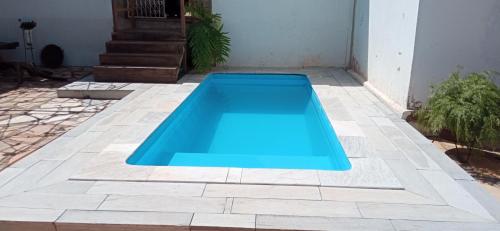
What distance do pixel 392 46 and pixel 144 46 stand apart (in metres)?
4.40

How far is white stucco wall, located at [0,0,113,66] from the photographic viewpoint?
7879 millimetres

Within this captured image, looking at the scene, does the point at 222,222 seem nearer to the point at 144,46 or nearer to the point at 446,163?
the point at 446,163

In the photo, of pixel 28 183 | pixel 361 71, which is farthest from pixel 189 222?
pixel 361 71

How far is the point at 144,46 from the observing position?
22.9ft

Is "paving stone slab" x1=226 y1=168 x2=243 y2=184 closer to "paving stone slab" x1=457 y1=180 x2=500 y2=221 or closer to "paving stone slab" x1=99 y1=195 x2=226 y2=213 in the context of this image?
"paving stone slab" x1=99 y1=195 x2=226 y2=213

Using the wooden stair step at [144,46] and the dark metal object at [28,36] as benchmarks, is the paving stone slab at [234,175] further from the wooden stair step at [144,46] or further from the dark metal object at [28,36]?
the dark metal object at [28,36]

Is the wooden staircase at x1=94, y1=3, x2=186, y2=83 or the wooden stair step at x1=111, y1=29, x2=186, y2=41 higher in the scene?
the wooden stair step at x1=111, y1=29, x2=186, y2=41

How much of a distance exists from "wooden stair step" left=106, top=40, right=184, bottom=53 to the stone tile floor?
3.05ft

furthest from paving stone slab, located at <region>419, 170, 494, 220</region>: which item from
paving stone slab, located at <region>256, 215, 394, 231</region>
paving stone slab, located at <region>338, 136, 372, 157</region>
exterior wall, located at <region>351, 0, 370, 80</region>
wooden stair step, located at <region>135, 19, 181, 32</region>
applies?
wooden stair step, located at <region>135, 19, 181, 32</region>

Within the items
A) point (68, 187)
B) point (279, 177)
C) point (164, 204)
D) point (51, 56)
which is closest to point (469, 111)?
point (279, 177)

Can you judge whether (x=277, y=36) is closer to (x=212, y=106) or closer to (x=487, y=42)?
(x=212, y=106)

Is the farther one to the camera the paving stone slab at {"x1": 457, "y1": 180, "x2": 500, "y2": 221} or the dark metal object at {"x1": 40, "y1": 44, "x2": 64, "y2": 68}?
the dark metal object at {"x1": 40, "y1": 44, "x2": 64, "y2": 68}

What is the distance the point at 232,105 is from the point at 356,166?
3300mm

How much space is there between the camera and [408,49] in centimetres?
460
